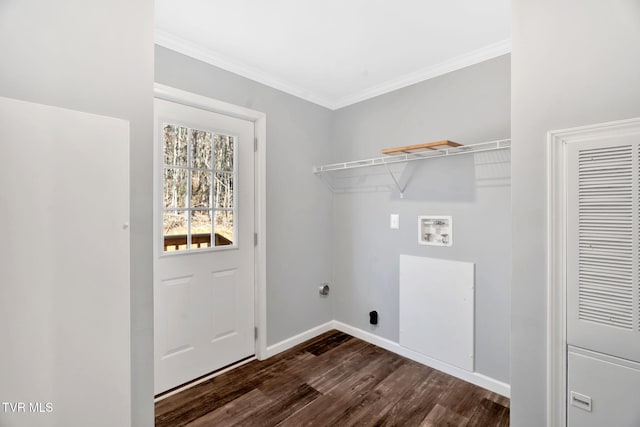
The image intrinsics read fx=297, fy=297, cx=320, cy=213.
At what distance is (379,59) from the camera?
2.25 m

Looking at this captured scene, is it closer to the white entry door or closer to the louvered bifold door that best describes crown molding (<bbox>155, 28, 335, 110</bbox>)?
the white entry door

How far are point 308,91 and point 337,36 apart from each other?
88 centimetres

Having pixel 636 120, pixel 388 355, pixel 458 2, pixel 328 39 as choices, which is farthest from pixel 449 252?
pixel 328 39

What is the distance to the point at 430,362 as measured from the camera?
94.9 inches

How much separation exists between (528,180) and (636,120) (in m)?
0.34

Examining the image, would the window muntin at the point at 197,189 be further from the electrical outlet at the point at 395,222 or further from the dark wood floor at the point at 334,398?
the electrical outlet at the point at 395,222

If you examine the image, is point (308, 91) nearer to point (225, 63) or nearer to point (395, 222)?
point (225, 63)

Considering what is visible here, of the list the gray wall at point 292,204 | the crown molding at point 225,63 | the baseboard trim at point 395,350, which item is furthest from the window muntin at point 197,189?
the baseboard trim at point 395,350

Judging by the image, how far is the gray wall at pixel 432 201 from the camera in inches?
81.3

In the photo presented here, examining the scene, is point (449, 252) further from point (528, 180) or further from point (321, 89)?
point (321, 89)

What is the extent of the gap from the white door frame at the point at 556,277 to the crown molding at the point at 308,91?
1303 mm

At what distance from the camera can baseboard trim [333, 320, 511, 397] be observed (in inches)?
81.7

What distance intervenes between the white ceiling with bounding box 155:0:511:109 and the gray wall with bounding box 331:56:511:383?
179mm

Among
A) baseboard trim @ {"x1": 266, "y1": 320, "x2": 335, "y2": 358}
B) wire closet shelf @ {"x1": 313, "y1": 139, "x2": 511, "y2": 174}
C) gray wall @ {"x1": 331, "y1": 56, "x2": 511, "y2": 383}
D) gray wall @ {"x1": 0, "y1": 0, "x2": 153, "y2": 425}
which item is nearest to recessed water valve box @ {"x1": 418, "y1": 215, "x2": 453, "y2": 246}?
gray wall @ {"x1": 331, "y1": 56, "x2": 511, "y2": 383}
